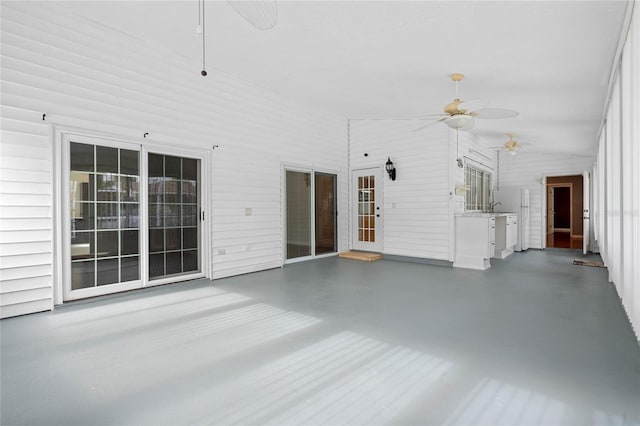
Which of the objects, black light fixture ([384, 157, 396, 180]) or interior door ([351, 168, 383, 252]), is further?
interior door ([351, 168, 383, 252])

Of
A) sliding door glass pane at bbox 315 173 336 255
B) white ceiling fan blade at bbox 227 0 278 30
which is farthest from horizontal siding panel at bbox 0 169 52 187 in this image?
sliding door glass pane at bbox 315 173 336 255

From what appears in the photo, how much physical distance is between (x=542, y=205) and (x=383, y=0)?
828 cm

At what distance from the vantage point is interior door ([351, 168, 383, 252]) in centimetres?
755

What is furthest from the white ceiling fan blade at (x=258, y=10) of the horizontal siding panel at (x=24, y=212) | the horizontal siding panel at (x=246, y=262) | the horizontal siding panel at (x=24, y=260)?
the horizontal siding panel at (x=246, y=262)

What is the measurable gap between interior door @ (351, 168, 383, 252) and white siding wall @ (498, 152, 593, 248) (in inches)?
151

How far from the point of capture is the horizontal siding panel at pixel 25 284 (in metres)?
3.39

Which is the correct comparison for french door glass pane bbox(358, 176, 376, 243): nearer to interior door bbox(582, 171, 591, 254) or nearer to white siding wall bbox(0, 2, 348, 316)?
white siding wall bbox(0, 2, 348, 316)

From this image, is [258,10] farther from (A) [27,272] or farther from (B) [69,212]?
(A) [27,272]

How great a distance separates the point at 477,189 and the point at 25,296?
846 cm

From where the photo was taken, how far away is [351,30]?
11.8 feet

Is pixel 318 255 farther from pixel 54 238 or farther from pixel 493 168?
pixel 493 168

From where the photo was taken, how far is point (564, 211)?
15.3 meters

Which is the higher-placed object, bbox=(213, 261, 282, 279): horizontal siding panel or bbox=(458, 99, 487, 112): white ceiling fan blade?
bbox=(458, 99, 487, 112): white ceiling fan blade

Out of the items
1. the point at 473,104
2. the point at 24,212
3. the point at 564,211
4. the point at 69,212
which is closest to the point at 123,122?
the point at 69,212
